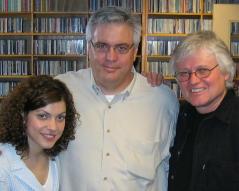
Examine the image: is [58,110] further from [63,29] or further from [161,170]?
[63,29]

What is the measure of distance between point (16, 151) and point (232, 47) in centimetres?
416

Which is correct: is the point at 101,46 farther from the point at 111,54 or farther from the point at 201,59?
the point at 201,59

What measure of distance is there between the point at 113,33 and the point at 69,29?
141 inches

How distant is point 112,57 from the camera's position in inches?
69.7

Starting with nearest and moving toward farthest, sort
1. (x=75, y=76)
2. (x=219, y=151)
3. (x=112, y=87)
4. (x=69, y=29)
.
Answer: (x=219, y=151) < (x=112, y=87) < (x=75, y=76) < (x=69, y=29)

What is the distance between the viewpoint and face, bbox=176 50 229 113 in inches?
60.1

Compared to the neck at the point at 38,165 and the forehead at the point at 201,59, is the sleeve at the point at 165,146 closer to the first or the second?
the forehead at the point at 201,59

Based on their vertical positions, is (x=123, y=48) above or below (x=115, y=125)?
above

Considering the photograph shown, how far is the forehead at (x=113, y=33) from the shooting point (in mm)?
1775

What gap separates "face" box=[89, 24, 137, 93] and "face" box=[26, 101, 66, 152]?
26 centimetres

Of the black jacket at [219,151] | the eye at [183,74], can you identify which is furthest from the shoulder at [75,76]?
the black jacket at [219,151]

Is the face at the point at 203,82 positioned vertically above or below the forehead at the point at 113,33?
below

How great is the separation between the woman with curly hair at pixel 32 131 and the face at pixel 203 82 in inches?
21.8

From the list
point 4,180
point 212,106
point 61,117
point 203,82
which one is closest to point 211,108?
point 212,106
